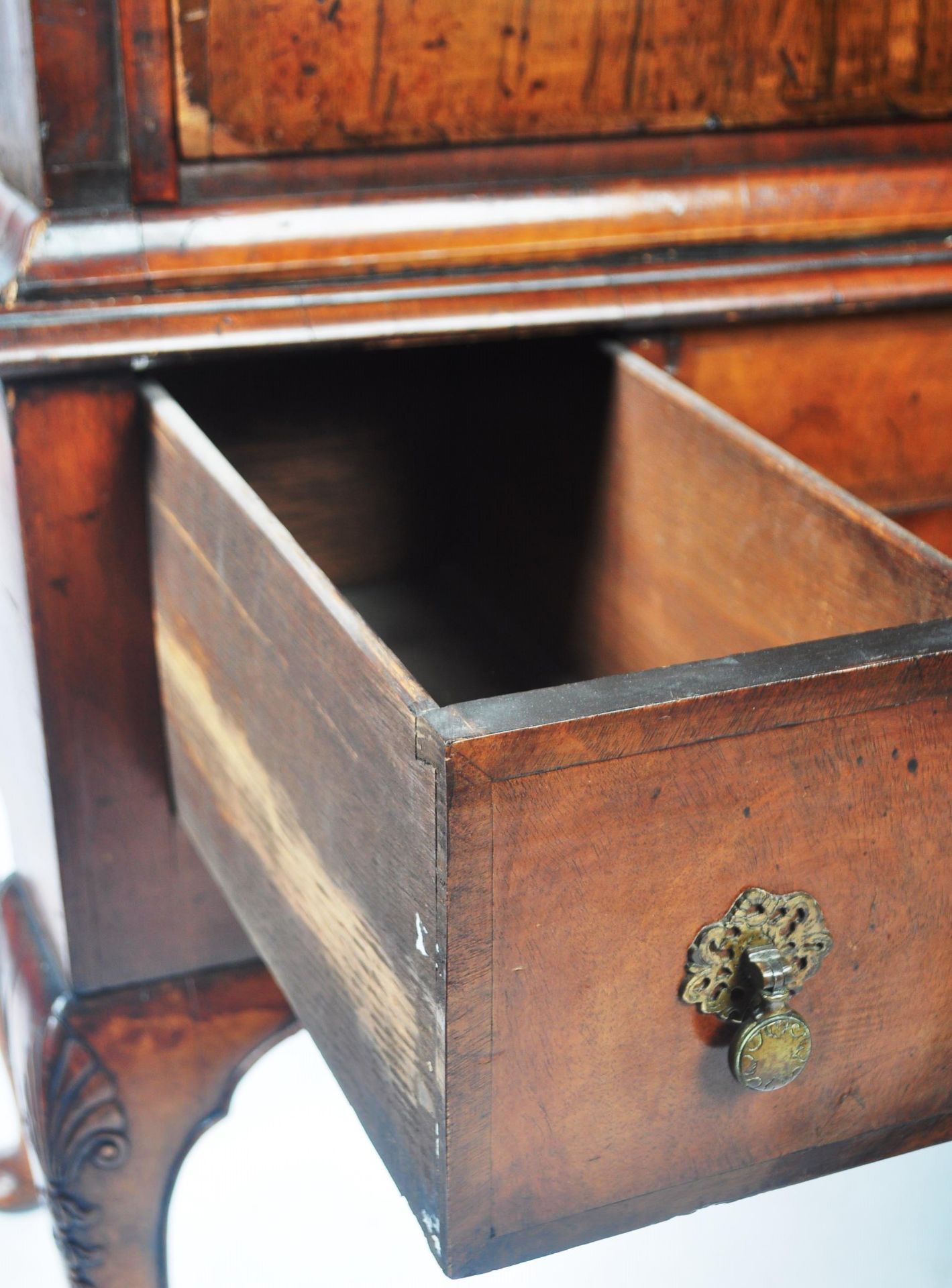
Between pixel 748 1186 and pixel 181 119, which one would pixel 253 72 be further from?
pixel 748 1186

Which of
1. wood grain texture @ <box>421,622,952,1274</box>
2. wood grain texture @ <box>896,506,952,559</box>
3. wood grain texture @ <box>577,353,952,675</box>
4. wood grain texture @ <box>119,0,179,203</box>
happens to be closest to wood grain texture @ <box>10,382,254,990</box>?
wood grain texture @ <box>119,0,179,203</box>

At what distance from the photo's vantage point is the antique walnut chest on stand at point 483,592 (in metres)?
0.51

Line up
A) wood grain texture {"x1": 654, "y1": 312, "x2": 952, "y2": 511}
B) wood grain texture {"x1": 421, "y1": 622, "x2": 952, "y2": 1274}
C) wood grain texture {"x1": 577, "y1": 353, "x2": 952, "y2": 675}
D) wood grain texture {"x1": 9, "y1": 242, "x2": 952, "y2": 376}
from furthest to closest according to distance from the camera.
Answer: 1. wood grain texture {"x1": 654, "y1": 312, "x2": 952, "y2": 511}
2. wood grain texture {"x1": 9, "y1": 242, "x2": 952, "y2": 376}
3. wood grain texture {"x1": 577, "y1": 353, "x2": 952, "y2": 675}
4. wood grain texture {"x1": 421, "y1": 622, "x2": 952, "y2": 1274}

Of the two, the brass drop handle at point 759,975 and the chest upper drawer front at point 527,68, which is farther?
the chest upper drawer front at point 527,68

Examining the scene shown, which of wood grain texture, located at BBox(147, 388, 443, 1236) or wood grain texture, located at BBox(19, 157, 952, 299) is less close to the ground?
wood grain texture, located at BBox(19, 157, 952, 299)

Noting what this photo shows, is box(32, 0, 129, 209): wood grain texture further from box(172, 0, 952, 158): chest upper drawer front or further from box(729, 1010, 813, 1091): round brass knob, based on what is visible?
box(729, 1010, 813, 1091): round brass knob

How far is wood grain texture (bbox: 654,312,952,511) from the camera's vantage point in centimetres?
89

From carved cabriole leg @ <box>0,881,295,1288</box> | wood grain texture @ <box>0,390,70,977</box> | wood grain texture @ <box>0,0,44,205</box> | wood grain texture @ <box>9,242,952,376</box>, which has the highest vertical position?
wood grain texture @ <box>0,0,44,205</box>

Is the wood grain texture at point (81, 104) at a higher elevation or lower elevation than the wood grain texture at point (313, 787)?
higher

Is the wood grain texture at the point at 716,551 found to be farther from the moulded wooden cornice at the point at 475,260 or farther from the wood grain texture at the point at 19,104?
the wood grain texture at the point at 19,104

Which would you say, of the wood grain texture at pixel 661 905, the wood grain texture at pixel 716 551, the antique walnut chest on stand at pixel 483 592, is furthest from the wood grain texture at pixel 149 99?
the wood grain texture at pixel 661 905

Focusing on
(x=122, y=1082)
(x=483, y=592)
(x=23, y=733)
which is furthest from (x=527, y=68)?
(x=122, y=1082)

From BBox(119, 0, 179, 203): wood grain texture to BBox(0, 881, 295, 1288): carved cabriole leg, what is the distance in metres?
0.47

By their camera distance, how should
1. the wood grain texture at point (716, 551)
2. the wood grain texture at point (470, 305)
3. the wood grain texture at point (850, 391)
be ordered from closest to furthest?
1. the wood grain texture at point (716, 551)
2. the wood grain texture at point (470, 305)
3. the wood grain texture at point (850, 391)
